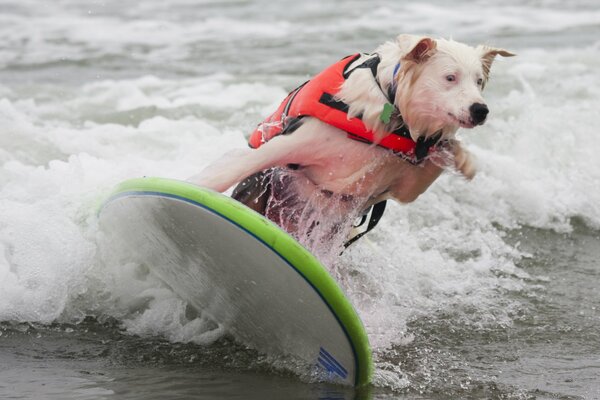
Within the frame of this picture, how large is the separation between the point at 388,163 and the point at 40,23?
11.0m

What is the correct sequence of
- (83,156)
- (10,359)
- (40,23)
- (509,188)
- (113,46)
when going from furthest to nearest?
(40,23) < (113,46) < (509,188) < (83,156) < (10,359)

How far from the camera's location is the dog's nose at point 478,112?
344cm

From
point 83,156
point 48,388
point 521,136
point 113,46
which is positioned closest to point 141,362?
point 48,388

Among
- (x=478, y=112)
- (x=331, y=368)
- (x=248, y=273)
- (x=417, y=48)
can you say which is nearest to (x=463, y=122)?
(x=478, y=112)

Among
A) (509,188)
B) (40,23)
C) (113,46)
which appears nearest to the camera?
(509,188)

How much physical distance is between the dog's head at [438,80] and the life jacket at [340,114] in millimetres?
105

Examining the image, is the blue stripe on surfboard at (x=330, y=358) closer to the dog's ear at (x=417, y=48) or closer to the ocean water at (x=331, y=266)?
the ocean water at (x=331, y=266)

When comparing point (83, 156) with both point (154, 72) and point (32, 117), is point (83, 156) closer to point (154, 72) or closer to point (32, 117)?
point (32, 117)

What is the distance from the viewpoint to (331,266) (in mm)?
4363

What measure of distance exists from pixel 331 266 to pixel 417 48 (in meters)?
1.24

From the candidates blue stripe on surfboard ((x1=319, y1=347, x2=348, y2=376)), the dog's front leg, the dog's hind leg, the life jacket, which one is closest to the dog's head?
the life jacket

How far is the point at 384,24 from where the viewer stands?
14.4m

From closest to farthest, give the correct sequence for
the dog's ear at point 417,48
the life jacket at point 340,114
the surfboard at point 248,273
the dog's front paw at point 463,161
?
the surfboard at point 248,273, the dog's ear at point 417,48, the life jacket at point 340,114, the dog's front paw at point 463,161

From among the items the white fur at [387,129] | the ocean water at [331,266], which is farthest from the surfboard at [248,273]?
the white fur at [387,129]
